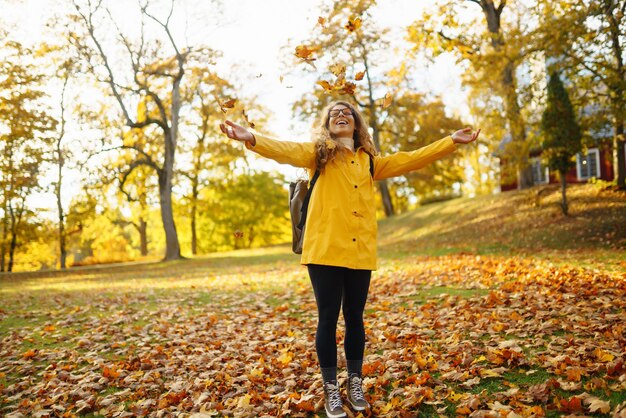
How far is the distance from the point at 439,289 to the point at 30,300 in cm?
905

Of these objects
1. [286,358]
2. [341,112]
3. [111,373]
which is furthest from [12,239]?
[341,112]

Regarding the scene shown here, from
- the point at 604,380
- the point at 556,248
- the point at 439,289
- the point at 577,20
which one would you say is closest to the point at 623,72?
the point at 577,20

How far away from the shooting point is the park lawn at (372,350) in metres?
4.01

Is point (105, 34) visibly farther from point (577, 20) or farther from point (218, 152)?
point (577, 20)

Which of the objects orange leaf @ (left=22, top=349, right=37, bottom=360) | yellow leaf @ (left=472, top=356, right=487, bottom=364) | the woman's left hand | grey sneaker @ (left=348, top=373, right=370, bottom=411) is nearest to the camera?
grey sneaker @ (left=348, top=373, right=370, bottom=411)

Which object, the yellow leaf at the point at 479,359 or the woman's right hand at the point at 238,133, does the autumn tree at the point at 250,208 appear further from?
the woman's right hand at the point at 238,133

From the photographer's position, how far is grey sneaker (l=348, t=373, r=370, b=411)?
3.81 metres

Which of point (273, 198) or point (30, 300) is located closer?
point (30, 300)

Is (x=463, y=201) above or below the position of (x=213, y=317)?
above

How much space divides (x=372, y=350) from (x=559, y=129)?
12.2m

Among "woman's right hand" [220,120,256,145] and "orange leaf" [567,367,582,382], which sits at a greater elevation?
"woman's right hand" [220,120,256,145]

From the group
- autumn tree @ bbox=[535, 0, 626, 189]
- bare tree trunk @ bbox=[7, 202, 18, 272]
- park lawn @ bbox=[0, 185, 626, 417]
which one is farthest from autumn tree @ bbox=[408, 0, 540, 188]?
bare tree trunk @ bbox=[7, 202, 18, 272]

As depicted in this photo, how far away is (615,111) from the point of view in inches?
468

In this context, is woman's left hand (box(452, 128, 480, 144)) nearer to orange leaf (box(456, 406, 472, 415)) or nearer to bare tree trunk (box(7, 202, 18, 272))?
orange leaf (box(456, 406, 472, 415))
